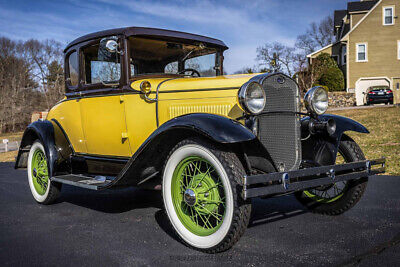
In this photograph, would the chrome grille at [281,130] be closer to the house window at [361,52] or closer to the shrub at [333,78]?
the shrub at [333,78]

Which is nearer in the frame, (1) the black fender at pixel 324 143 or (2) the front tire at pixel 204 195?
(2) the front tire at pixel 204 195

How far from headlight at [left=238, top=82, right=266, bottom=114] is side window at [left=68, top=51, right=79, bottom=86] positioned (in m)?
2.47

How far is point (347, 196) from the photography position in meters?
3.64

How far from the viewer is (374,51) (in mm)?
23625

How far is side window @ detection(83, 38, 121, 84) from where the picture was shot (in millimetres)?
3852

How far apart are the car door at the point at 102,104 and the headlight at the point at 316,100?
192cm

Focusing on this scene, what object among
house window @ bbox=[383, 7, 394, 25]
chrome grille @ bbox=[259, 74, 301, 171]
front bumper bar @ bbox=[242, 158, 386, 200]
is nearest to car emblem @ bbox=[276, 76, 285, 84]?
chrome grille @ bbox=[259, 74, 301, 171]

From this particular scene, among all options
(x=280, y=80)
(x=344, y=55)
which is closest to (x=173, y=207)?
(x=280, y=80)

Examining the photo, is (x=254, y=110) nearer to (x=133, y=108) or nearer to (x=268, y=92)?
(x=268, y=92)

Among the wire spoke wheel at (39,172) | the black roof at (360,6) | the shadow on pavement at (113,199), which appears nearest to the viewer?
the shadow on pavement at (113,199)

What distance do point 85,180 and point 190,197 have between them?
4.91 ft

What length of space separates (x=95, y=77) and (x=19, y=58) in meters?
32.5

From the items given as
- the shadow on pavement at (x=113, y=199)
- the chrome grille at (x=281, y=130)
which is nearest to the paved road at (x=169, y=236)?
the shadow on pavement at (x=113, y=199)

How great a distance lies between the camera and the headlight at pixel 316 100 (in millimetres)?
3473
